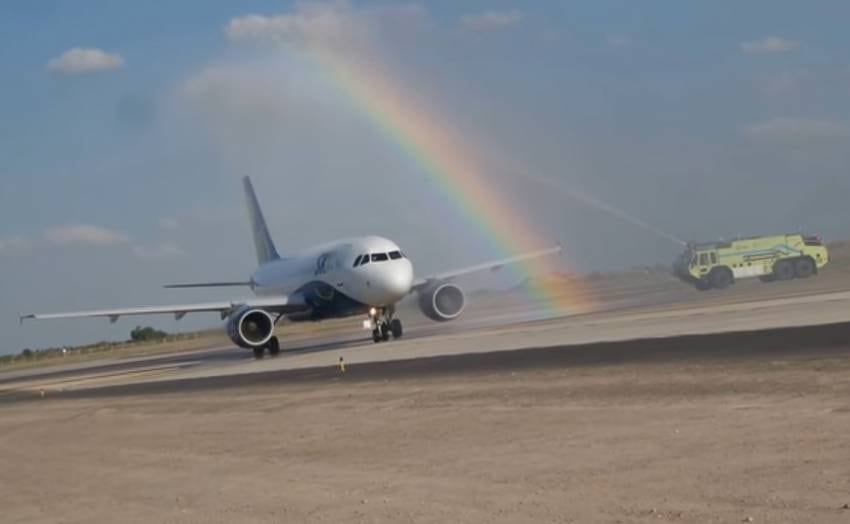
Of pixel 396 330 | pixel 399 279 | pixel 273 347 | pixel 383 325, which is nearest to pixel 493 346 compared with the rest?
pixel 399 279

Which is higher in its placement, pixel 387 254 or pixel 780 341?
pixel 387 254

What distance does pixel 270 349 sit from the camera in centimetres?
4850

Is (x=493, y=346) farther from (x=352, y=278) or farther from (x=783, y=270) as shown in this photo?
(x=783, y=270)

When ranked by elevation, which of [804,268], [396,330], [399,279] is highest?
[399,279]

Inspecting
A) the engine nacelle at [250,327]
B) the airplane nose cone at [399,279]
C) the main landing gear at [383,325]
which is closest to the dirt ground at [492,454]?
the airplane nose cone at [399,279]

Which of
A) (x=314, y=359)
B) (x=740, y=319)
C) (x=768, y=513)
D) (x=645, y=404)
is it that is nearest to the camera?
(x=768, y=513)

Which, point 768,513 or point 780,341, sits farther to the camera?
point 780,341

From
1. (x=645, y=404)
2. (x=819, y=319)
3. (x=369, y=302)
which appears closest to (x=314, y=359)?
(x=369, y=302)

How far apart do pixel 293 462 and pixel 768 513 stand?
7.80 metres

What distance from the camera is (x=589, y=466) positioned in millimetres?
12625

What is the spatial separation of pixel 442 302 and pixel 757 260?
84.1 ft

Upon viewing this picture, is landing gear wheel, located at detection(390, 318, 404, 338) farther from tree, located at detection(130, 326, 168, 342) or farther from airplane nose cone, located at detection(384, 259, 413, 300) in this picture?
tree, located at detection(130, 326, 168, 342)

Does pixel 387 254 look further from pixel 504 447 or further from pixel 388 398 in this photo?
pixel 504 447

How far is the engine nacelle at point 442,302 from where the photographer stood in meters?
52.6
